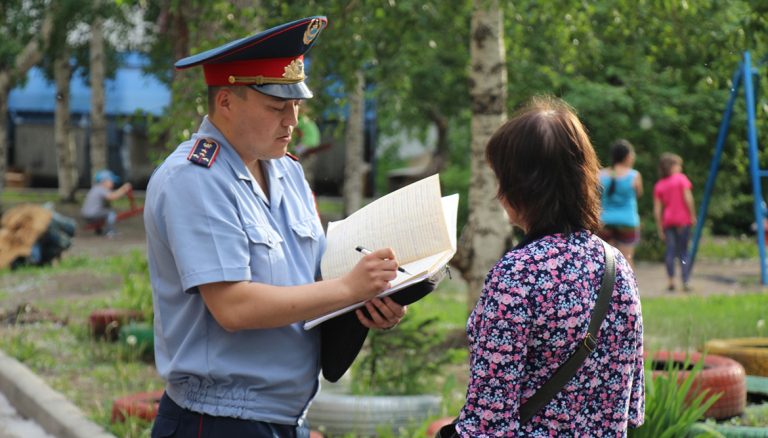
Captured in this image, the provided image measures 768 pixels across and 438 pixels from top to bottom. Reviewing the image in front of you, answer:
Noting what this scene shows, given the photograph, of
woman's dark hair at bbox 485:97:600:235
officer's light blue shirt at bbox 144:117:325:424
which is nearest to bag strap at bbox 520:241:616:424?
woman's dark hair at bbox 485:97:600:235

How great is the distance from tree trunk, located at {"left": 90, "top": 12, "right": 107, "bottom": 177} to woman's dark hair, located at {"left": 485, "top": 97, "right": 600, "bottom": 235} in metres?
24.9

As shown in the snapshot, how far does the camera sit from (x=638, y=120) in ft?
61.6

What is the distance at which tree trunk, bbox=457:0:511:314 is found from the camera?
873cm

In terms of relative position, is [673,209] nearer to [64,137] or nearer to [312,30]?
[312,30]

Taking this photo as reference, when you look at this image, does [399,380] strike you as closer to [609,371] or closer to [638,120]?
[609,371]

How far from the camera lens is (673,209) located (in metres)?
14.5

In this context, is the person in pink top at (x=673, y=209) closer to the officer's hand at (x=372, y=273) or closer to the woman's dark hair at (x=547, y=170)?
the woman's dark hair at (x=547, y=170)

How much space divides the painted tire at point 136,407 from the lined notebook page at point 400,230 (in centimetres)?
343

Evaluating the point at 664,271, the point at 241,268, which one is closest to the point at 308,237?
the point at 241,268

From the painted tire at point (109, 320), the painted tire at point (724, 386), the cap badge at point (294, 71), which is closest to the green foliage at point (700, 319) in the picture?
the painted tire at point (724, 386)

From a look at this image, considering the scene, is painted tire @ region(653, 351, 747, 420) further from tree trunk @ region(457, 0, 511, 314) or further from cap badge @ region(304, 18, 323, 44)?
tree trunk @ region(457, 0, 511, 314)

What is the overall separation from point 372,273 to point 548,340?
42 cm

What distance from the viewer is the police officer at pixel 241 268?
2594 millimetres

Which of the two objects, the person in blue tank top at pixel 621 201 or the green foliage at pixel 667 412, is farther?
the person in blue tank top at pixel 621 201
